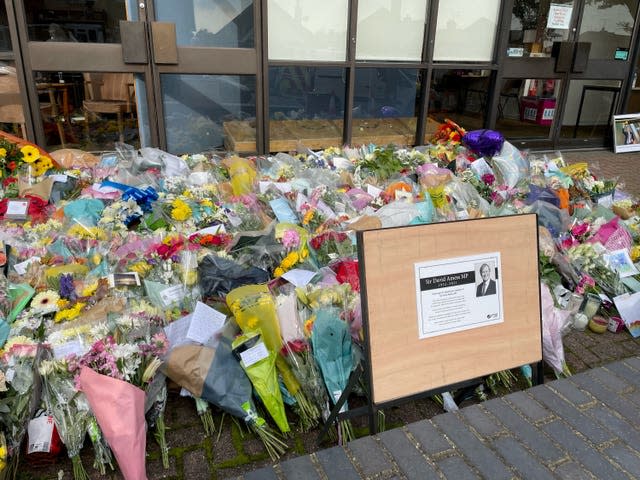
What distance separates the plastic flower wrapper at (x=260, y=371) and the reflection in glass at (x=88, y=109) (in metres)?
3.99

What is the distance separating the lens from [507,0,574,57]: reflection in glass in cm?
646

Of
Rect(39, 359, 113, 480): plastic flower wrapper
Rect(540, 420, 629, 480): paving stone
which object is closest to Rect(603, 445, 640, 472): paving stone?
Rect(540, 420, 629, 480): paving stone

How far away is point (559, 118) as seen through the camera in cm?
736

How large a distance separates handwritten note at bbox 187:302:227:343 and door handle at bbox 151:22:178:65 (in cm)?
358

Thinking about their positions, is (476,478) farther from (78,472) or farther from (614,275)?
(614,275)

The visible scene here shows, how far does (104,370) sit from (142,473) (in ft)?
1.43

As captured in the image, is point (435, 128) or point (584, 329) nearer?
point (584, 329)

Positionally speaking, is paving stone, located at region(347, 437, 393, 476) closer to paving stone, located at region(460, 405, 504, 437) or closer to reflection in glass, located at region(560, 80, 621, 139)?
paving stone, located at region(460, 405, 504, 437)

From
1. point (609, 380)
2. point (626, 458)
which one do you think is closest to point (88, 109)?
point (609, 380)

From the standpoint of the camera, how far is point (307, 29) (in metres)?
5.55

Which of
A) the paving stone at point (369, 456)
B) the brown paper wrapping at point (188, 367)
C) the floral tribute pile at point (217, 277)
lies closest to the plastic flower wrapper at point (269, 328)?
the floral tribute pile at point (217, 277)

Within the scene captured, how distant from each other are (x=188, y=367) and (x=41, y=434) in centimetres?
62

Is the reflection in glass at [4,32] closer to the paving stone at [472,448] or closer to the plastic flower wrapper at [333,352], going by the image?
the plastic flower wrapper at [333,352]

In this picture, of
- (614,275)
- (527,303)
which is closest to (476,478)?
(527,303)
